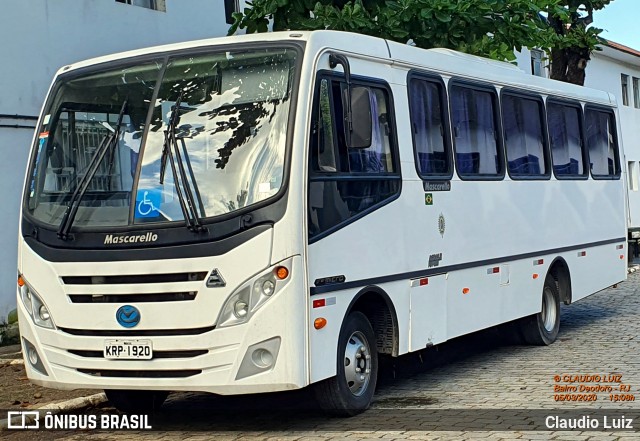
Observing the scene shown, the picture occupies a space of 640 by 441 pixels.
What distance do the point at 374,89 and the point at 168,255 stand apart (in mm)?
2431

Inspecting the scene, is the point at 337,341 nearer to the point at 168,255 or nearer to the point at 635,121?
the point at 168,255

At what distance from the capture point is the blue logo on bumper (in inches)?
320

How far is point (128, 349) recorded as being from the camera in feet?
26.7

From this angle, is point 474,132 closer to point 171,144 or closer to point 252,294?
point 171,144

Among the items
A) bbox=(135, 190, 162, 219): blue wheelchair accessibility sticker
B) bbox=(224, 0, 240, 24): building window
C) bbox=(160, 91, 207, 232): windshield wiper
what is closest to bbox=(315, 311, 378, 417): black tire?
bbox=(160, 91, 207, 232): windshield wiper

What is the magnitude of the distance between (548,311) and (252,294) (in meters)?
6.45

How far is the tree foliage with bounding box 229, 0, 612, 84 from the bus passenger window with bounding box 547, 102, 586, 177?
969 mm

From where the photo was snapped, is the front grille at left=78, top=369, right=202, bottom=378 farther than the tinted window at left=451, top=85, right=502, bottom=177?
No

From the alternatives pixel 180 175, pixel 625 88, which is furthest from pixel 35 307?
pixel 625 88

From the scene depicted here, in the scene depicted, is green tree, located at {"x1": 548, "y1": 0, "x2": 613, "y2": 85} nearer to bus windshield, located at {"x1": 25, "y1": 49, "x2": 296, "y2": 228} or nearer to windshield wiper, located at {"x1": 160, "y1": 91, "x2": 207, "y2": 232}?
bus windshield, located at {"x1": 25, "y1": 49, "x2": 296, "y2": 228}

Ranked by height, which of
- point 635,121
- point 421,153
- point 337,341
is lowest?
point 337,341

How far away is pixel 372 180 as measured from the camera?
9148 mm

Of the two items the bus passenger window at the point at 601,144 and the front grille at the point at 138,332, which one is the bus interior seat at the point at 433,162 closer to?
the front grille at the point at 138,332

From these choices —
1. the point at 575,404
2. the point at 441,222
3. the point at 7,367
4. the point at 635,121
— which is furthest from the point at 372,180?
the point at 635,121
